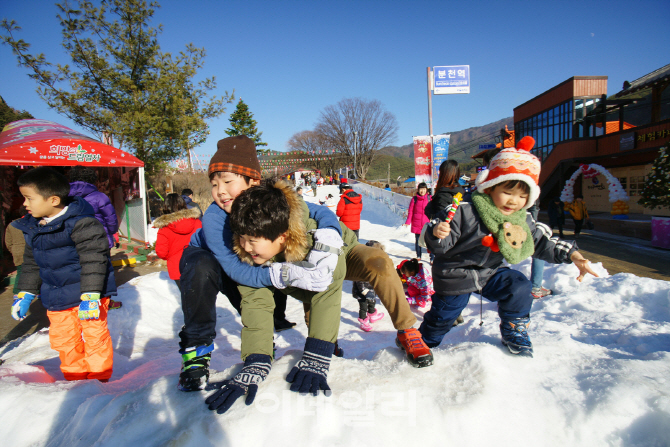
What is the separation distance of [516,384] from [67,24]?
16.1m

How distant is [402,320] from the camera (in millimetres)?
1979

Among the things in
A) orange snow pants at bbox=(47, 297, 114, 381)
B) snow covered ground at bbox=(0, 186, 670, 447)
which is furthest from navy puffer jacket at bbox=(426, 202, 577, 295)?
orange snow pants at bbox=(47, 297, 114, 381)

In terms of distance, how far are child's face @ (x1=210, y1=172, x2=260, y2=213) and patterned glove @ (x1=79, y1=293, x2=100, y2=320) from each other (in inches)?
49.7

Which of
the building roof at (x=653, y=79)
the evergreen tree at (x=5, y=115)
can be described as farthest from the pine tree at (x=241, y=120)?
the building roof at (x=653, y=79)

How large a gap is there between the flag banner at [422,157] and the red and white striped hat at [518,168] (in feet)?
27.5

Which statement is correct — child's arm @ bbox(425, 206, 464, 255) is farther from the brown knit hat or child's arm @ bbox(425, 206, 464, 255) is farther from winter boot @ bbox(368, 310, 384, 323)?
winter boot @ bbox(368, 310, 384, 323)

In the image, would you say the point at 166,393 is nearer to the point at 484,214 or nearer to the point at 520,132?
the point at 484,214

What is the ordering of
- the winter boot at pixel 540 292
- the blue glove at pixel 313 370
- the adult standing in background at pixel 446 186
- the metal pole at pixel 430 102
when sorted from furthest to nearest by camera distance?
the metal pole at pixel 430 102, the winter boot at pixel 540 292, the adult standing in background at pixel 446 186, the blue glove at pixel 313 370

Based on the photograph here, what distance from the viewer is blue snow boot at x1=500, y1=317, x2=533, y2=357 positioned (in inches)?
77.2

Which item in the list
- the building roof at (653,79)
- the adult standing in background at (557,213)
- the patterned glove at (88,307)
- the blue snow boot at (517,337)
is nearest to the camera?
the blue snow boot at (517,337)

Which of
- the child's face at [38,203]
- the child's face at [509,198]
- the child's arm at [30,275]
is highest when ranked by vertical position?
the child's face at [38,203]

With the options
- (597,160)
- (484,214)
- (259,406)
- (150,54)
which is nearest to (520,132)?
(597,160)

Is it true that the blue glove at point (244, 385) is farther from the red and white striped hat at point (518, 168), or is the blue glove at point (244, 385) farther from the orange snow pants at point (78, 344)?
the red and white striped hat at point (518, 168)

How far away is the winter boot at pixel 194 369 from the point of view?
167 centimetres
